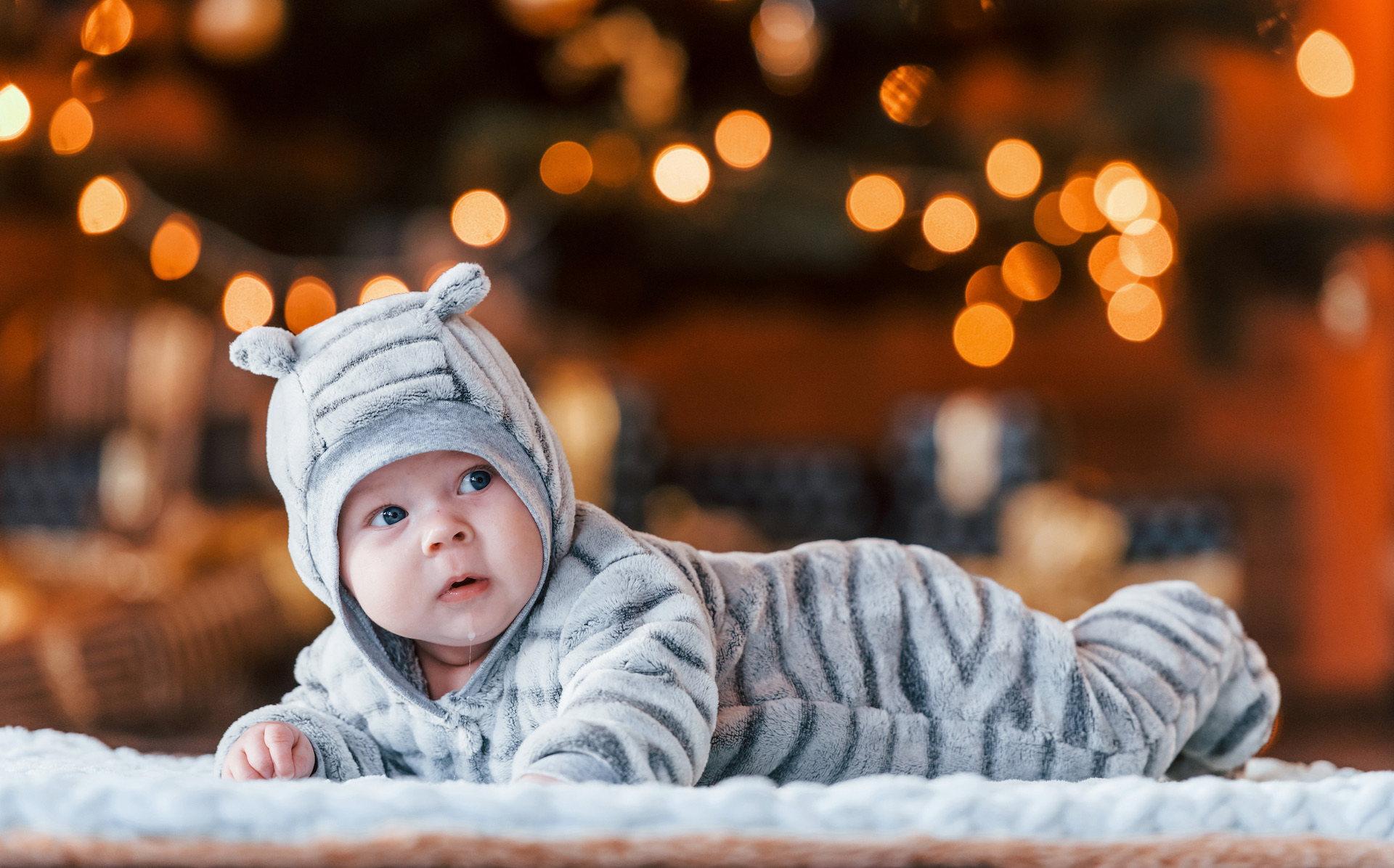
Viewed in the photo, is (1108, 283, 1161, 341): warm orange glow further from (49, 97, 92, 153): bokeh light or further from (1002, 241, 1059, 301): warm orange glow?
(49, 97, 92, 153): bokeh light

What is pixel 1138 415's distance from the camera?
3.62 metres

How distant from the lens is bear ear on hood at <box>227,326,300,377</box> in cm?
54

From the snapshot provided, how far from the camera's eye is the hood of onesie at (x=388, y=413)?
519 mm

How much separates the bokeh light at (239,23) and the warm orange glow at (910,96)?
1.19 metres

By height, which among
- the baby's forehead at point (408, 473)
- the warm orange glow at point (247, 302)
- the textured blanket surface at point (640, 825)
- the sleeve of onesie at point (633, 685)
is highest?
the warm orange glow at point (247, 302)

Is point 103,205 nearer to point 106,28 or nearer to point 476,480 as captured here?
point 106,28

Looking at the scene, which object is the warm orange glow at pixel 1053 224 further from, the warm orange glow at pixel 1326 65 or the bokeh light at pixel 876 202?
the warm orange glow at pixel 1326 65

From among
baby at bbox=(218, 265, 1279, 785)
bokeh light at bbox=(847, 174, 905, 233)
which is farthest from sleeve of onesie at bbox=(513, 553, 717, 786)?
bokeh light at bbox=(847, 174, 905, 233)

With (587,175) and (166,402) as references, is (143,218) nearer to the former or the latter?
(166,402)

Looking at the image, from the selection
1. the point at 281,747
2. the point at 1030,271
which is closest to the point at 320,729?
the point at 281,747

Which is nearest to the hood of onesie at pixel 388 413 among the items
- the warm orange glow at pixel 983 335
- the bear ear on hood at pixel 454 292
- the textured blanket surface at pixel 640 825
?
Result: the bear ear on hood at pixel 454 292

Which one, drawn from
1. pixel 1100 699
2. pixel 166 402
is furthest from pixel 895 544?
pixel 166 402

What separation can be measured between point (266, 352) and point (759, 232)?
2697 mm

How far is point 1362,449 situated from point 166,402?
2.73 meters
